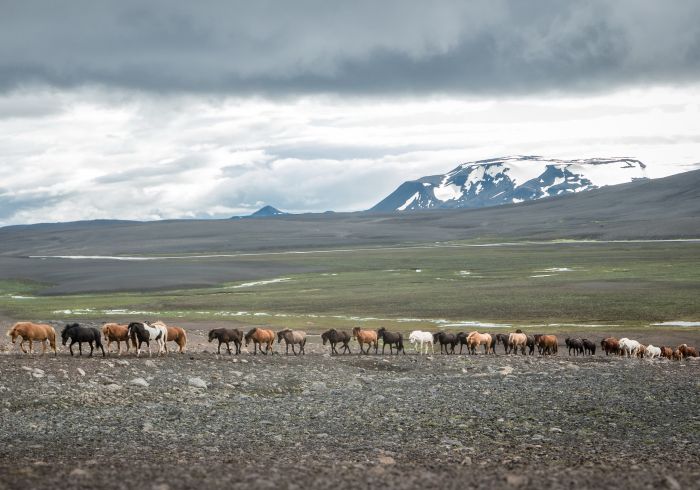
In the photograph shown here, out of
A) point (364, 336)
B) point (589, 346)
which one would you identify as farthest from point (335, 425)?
point (589, 346)

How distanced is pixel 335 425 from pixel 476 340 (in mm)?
22667

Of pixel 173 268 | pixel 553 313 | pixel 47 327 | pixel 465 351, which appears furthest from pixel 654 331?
pixel 173 268

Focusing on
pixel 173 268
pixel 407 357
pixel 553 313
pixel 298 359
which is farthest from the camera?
pixel 173 268

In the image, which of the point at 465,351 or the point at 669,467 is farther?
the point at 465,351

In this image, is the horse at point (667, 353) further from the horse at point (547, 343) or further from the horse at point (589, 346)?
the horse at point (547, 343)

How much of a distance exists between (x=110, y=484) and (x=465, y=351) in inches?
1298

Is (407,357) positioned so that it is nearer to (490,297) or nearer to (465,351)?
(465,351)

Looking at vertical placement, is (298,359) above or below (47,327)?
below

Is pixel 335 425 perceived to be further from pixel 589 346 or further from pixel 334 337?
pixel 589 346

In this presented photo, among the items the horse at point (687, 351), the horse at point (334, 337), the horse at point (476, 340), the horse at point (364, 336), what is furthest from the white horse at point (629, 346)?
the horse at point (334, 337)

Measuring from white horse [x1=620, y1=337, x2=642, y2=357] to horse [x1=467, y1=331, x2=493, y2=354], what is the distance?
6930 millimetres

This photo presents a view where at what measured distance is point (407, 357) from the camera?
35.0m

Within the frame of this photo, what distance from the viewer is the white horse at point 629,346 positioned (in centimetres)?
4125

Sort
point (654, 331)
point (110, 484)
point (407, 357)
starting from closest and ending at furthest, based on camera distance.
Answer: point (110, 484) < point (407, 357) < point (654, 331)
